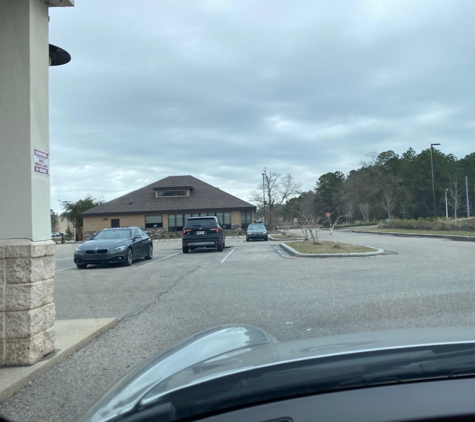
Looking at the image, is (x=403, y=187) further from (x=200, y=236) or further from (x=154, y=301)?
(x=154, y=301)

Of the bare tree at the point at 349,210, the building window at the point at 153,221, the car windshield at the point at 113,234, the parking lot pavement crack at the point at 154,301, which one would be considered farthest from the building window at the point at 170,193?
the parking lot pavement crack at the point at 154,301

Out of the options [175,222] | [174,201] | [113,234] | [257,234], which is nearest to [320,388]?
[113,234]

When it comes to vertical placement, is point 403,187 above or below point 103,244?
above

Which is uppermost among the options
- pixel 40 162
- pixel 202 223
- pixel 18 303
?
pixel 40 162

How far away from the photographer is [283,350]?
187cm

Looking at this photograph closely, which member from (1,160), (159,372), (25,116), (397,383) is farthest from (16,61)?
(397,383)

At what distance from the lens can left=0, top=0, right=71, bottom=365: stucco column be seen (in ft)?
15.5

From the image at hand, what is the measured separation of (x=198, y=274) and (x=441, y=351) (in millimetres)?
10949

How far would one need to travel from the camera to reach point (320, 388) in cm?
142

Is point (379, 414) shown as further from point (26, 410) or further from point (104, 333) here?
point (104, 333)

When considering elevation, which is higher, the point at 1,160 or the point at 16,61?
the point at 16,61

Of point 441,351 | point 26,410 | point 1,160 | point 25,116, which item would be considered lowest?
point 26,410

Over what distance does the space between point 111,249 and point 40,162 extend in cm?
1028

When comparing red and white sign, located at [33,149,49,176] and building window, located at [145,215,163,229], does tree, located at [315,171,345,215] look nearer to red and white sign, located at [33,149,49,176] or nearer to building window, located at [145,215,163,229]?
building window, located at [145,215,163,229]
